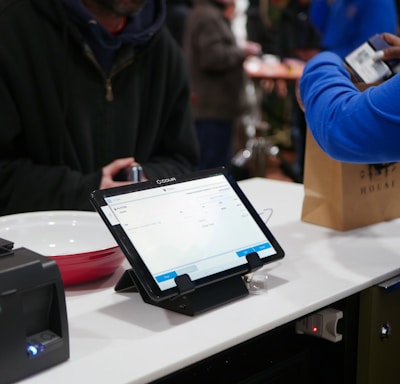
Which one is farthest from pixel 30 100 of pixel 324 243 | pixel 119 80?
pixel 324 243

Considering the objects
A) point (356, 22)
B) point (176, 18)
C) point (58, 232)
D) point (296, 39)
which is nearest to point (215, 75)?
point (176, 18)

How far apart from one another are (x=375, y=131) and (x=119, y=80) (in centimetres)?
93

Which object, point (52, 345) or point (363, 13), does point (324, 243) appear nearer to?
point (52, 345)

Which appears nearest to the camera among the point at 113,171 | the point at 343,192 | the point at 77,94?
the point at 343,192

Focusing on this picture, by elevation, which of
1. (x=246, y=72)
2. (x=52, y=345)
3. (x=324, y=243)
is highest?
(x=52, y=345)

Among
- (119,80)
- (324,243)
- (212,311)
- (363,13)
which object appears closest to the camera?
(212,311)

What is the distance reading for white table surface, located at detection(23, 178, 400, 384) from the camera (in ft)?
3.19

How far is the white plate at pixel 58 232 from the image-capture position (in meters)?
1.36

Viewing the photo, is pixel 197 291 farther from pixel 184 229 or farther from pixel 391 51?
pixel 391 51

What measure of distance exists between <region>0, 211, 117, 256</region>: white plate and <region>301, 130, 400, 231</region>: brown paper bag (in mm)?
526

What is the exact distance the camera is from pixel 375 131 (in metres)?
1.18

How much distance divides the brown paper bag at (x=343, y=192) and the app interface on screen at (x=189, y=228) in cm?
37

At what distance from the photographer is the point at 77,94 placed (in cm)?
187

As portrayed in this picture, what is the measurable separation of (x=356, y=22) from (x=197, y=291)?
241 cm
